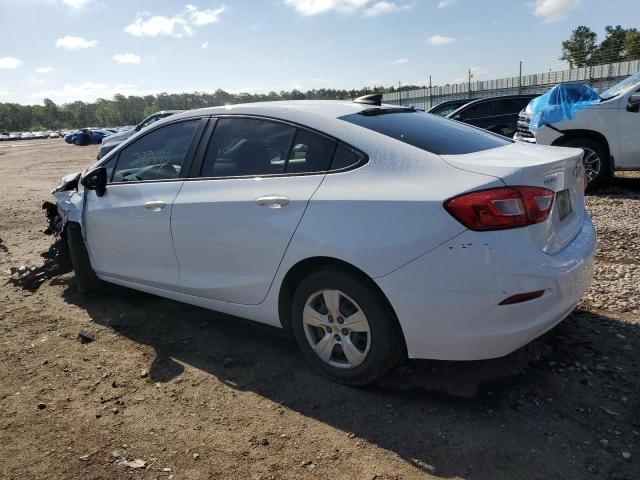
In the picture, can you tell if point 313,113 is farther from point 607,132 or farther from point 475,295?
point 607,132

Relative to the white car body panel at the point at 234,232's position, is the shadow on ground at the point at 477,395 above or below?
below

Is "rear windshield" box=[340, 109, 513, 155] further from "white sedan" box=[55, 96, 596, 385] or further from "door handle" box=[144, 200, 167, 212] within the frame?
"door handle" box=[144, 200, 167, 212]

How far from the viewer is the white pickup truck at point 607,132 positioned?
25.8ft

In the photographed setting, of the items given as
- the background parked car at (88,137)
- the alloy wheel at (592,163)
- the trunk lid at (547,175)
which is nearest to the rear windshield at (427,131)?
the trunk lid at (547,175)

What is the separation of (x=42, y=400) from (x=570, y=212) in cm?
333

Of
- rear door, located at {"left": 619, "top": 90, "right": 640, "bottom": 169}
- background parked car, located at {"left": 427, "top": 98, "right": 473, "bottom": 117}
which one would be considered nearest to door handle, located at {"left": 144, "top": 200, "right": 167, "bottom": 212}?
rear door, located at {"left": 619, "top": 90, "right": 640, "bottom": 169}

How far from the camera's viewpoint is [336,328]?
295 cm

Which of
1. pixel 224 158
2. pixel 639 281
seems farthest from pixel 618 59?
pixel 224 158

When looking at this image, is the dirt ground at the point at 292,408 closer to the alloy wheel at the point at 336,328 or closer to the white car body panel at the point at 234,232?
the alloy wheel at the point at 336,328

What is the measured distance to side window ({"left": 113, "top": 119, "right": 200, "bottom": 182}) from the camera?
375 cm

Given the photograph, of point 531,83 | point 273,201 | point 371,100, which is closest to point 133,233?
point 273,201

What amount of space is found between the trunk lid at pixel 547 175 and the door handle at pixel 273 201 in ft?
3.04

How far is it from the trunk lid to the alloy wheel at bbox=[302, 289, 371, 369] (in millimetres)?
949

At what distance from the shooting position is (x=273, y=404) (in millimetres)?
2947
